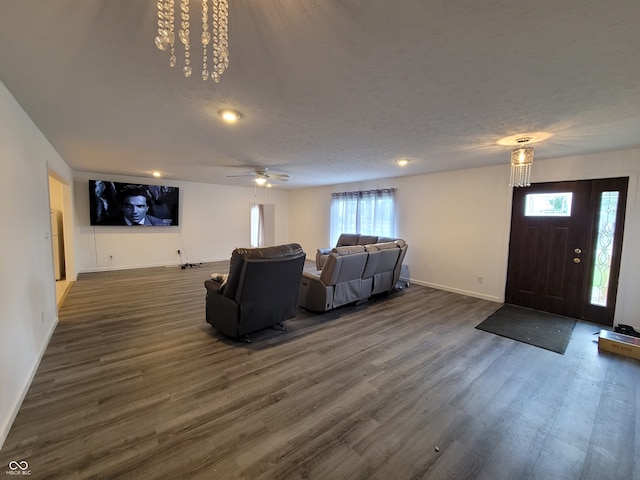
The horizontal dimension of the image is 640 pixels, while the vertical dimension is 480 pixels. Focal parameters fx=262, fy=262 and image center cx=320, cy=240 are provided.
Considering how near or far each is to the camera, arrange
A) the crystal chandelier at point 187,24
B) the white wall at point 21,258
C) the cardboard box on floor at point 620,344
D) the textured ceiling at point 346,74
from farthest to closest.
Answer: the cardboard box on floor at point 620,344 < the white wall at point 21,258 < the textured ceiling at point 346,74 < the crystal chandelier at point 187,24

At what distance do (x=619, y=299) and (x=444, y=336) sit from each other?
2.58 meters

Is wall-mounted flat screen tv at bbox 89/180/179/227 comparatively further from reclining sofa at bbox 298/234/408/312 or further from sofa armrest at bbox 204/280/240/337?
reclining sofa at bbox 298/234/408/312

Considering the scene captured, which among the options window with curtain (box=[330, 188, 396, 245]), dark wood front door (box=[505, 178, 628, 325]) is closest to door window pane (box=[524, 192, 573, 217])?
dark wood front door (box=[505, 178, 628, 325])

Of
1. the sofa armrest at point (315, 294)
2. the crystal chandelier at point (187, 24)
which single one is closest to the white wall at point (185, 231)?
the sofa armrest at point (315, 294)

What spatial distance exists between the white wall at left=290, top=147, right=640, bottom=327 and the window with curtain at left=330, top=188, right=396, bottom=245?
8.7 inches

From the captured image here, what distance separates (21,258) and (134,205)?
15.8ft

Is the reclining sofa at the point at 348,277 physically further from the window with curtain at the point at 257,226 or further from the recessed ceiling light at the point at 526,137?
the window with curtain at the point at 257,226

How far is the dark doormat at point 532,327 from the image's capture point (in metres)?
3.20

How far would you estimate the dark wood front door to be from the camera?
12.0 ft

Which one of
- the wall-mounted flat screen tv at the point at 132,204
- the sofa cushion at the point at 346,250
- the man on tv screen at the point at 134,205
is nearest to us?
the sofa cushion at the point at 346,250

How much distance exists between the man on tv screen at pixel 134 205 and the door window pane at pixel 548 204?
8.17 m

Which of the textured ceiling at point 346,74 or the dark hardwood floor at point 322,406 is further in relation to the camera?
the dark hardwood floor at point 322,406

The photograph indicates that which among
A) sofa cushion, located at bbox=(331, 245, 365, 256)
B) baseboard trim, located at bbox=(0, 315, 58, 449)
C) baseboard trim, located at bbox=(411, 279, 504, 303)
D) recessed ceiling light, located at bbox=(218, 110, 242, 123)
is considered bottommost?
baseboard trim, located at bbox=(0, 315, 58, 449)

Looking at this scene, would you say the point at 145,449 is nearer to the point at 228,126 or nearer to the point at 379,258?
the point at 228,126
